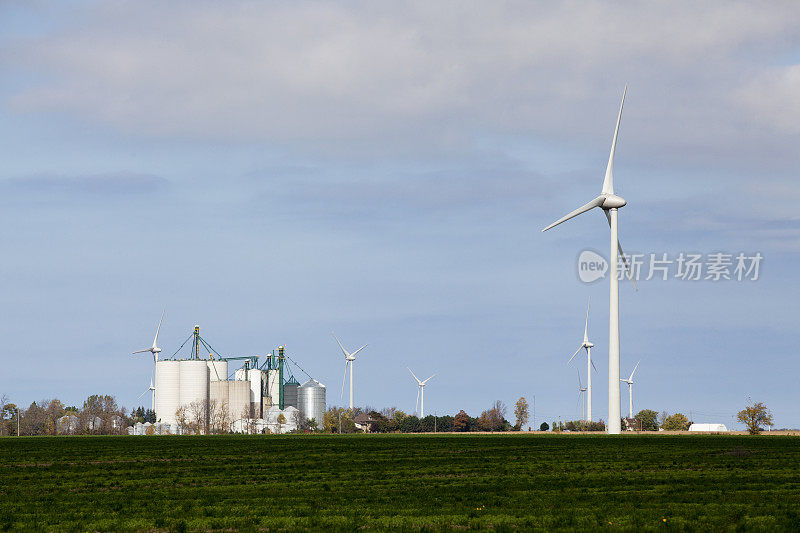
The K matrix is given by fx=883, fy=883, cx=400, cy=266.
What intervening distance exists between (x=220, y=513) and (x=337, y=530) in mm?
6137

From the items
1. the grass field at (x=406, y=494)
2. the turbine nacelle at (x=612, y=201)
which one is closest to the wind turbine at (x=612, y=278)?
the turbine nacelle at (x=612, y=201)

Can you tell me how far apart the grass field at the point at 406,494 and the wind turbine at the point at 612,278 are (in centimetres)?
5626

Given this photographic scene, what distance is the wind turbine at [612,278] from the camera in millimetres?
117000

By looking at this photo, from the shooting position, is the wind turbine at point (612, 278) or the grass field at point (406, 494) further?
the wind turbine at point (612, 278)

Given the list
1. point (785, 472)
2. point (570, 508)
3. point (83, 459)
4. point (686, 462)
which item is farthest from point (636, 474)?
point (83, 459)

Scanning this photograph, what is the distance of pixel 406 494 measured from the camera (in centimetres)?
3684

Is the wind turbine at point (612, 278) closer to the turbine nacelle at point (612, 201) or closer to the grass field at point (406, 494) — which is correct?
the turbine nacelle at point (612, 201)

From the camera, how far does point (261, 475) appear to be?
4759 centimetres

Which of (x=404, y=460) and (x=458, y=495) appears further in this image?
(x=404, y=460)

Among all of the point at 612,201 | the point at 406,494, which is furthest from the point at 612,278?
the point at 406,494

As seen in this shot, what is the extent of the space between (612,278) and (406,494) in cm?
8549

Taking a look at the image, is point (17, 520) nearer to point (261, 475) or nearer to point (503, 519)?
point (503, 519)

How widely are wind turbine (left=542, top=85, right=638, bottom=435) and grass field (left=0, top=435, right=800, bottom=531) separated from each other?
56.3 meters

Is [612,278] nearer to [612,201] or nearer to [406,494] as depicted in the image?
[612,201]
